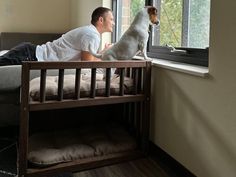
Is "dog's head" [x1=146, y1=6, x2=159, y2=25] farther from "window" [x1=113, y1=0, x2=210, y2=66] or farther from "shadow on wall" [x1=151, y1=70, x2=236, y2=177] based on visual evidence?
"shadow on wall" [x1=151, y1=70, x2=236, y2=177]

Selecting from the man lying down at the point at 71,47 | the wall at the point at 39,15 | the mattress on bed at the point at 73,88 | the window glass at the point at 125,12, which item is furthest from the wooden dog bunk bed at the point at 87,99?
the wall at the point at 39,15

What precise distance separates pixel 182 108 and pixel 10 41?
311 cm

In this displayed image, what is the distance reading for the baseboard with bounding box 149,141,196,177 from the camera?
164cm

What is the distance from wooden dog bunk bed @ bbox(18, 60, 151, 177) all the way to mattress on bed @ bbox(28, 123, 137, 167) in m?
0.01

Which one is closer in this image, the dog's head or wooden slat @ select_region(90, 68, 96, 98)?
wooden slat @ select_region(90, 68, 96, 98)

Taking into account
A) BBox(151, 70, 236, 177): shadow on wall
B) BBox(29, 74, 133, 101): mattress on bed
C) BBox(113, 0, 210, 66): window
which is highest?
BBox(113, 0, 210, 66): window

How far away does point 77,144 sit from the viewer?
194 cm

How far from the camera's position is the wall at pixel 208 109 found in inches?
48.9

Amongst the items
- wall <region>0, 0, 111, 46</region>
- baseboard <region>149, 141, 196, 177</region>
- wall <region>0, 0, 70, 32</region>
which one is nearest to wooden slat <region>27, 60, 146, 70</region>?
baseboard <region>149, 141, 196, 177</region>

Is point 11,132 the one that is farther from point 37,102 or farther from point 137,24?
point 137,24

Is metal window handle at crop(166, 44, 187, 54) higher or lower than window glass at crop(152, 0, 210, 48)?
lower

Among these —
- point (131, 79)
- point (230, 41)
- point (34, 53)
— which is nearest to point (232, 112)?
point (230, 41)

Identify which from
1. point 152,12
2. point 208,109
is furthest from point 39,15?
point 208,109

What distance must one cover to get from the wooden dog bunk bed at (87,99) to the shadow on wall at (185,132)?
0.08m
